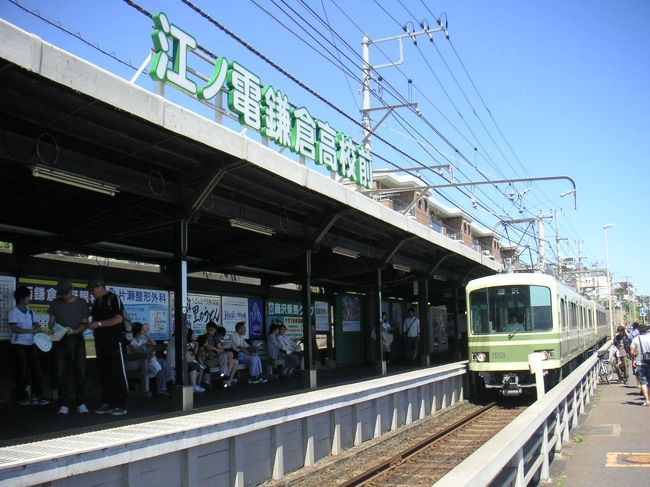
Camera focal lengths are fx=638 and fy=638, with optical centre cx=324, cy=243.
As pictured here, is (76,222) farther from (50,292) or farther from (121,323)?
(121,323)

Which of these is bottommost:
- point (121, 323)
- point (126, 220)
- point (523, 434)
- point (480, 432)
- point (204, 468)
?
point (480, 432)

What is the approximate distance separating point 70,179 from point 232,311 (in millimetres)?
7571

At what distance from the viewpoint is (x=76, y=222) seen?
937 cm

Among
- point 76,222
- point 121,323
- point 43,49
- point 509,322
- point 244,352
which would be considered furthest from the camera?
point 509,322

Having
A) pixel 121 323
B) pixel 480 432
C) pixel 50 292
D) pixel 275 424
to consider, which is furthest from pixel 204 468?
pixel 480 432

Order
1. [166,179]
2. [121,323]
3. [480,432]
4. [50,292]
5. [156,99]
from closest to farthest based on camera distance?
[156,99] < [121,323] < [166,179] < [50,292] < [480,432]

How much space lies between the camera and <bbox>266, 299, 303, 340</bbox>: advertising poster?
1560cm

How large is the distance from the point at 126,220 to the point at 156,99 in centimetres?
286

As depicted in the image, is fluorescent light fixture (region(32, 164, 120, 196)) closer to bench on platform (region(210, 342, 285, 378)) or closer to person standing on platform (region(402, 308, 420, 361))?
bench on platform (region(210, 342, 285, 378))

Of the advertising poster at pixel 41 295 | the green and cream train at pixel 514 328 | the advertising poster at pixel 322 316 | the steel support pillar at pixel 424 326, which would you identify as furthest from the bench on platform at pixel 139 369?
the steel support pillar at pixel 424 326

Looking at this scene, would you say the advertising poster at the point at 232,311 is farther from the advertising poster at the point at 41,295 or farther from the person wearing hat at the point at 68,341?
the person wearing hat at the point at 68,341

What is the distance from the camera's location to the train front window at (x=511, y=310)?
14.1m

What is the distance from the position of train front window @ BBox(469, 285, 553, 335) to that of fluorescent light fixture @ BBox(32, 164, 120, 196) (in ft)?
31.4

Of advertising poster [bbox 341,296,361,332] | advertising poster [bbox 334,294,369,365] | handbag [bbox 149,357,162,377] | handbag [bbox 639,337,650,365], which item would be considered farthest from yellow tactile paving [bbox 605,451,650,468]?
advertising poster [bbox 341,296,361,332]
